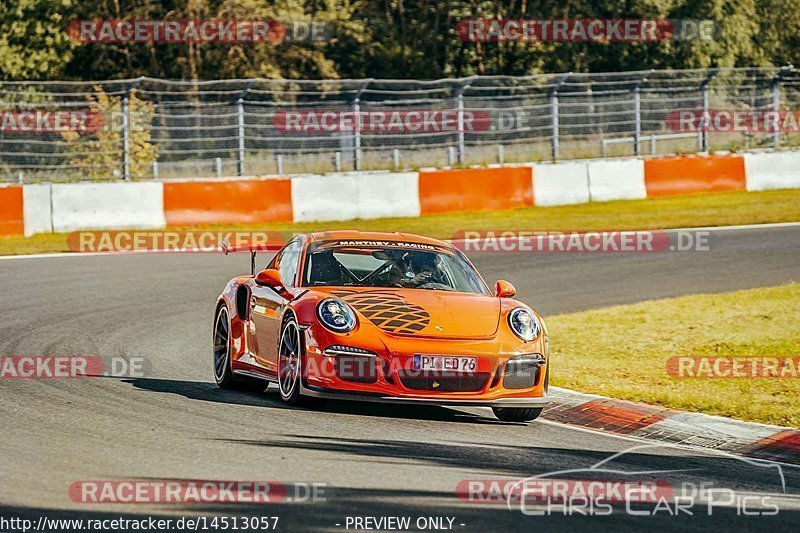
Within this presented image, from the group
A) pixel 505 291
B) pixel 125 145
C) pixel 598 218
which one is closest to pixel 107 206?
pixel 125 145

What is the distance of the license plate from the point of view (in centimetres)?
876

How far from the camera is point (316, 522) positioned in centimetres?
575

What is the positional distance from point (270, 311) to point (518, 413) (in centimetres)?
197

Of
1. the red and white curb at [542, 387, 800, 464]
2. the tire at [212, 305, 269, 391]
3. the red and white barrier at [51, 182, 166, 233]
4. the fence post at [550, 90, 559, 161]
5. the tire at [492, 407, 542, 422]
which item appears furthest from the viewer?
the fence post at [550, 90, 559, 161]

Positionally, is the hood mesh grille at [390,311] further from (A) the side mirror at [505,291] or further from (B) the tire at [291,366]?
(A) the side mirror at [505,291]

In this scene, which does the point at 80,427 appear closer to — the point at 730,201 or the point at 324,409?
the point at 324,409

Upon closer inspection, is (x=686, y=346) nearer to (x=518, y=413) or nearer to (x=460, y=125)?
(x=518, y=413)

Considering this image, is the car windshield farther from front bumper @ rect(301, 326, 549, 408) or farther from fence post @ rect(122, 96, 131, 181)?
fence post @ rect(122, 96, 131, 181)

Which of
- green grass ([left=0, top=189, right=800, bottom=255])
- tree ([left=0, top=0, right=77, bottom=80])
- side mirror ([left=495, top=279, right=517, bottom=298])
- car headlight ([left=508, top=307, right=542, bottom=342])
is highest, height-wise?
tree ([left=0, top=0, right=77, bottom=80])

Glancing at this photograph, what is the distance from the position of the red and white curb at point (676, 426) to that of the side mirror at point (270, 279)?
6.83 ft

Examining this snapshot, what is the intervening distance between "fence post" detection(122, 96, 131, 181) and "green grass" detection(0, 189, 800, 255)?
210cm

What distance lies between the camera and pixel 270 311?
9953mm

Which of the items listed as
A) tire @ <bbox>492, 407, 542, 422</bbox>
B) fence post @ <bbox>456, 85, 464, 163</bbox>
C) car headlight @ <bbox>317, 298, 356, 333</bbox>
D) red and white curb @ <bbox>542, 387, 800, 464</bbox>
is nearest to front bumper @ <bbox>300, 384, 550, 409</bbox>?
tire @ <bbox>492, 407, 542, 422</bbox>

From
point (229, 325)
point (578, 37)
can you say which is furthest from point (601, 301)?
point (578, 37)
